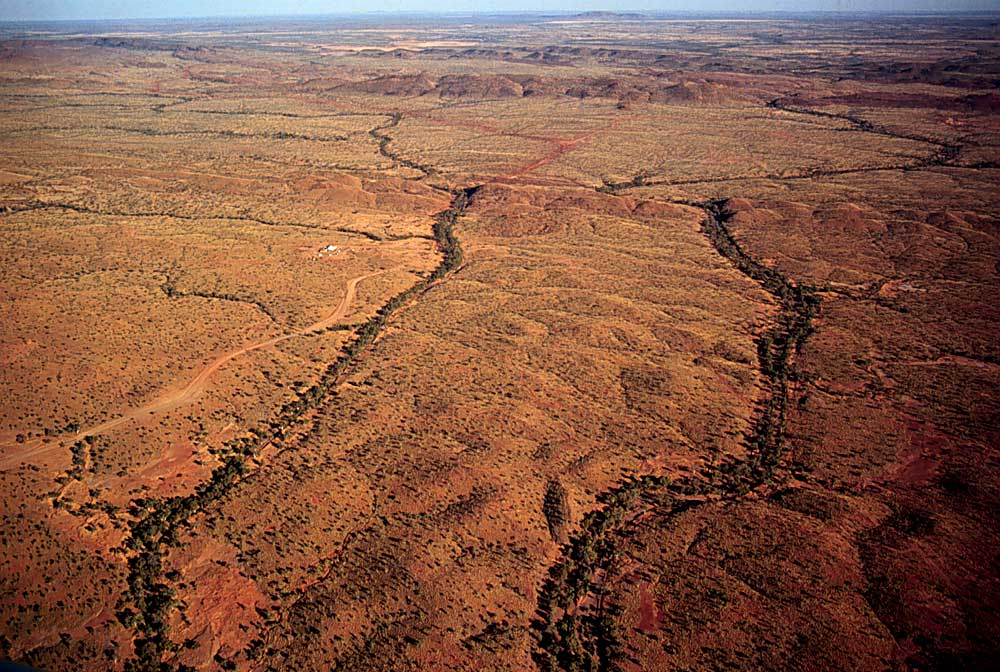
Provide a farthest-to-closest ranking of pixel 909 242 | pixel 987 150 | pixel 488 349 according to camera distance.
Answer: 1. pixel 987 150
2. pixel 909 242
3. pixel 488 349

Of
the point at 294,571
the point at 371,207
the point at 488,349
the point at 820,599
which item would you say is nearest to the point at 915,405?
the point at 820,599

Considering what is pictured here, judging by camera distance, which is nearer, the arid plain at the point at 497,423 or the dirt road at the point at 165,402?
the arid plain at the point at 497,423

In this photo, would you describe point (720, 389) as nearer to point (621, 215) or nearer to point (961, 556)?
point (961, 556)

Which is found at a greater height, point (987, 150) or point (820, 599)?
point (987, 150)

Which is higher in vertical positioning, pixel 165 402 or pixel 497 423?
pixel 165 402

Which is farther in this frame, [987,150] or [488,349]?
[987,150]

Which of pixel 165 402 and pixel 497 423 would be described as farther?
pixel 165 402

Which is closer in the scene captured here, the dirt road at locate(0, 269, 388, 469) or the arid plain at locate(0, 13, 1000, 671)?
the arid plain at locate(0, 13, 1000, 671)

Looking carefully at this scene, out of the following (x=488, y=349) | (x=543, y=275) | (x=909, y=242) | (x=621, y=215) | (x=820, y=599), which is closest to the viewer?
(x=820, y=599)
